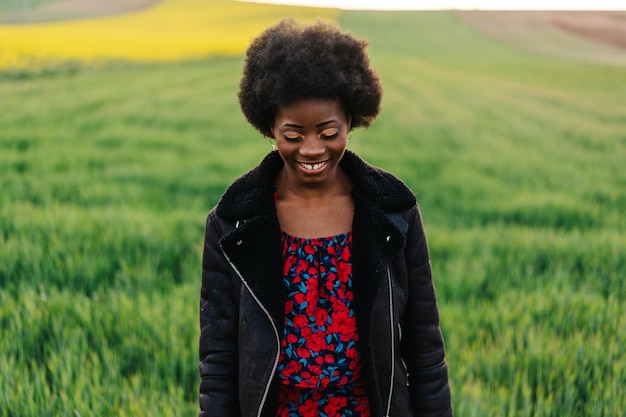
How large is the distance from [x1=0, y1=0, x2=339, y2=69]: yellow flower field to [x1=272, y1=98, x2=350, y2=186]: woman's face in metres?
11.6

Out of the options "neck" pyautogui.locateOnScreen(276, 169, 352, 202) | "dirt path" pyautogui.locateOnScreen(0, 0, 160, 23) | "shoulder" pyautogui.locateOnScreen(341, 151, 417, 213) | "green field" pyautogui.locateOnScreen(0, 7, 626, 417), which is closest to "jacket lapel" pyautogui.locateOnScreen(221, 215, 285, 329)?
"neck" pyautogui.locateOnScreen(276, 169, 352, 202)

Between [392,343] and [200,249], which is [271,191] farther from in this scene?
[200,249]

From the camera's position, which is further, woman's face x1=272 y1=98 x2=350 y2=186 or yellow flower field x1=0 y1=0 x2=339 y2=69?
yellow flower field x1=0 y1=0 x2=339 y2=69

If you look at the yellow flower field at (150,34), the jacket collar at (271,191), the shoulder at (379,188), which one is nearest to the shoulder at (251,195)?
the jacket collar at (271,191)

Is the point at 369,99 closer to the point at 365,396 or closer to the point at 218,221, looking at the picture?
the point at 218,221

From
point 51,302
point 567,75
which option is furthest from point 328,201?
point 567,75

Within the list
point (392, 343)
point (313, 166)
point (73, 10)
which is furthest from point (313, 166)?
point (73, 10)

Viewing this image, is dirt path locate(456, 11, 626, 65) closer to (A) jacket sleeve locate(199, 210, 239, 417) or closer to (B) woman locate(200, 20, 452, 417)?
(B) woman locate(200, 20, 452, 417)

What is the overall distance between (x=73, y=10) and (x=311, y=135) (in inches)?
1990

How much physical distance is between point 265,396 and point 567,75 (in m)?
27.7

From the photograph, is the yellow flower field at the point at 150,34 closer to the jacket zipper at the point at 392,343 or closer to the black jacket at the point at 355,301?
the black jacket at the point at 355,301

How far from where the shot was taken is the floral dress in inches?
63.6

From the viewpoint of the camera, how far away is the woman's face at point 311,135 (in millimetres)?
1532

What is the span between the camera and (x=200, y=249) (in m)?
4.21
